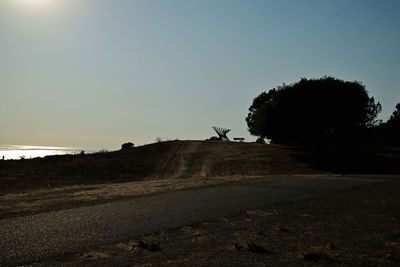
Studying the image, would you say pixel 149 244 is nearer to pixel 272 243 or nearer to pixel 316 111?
pixel 272 243

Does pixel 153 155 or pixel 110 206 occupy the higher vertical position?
pixel 153 155

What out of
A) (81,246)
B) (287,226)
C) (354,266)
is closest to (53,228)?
(81,246)

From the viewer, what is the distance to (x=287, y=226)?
903 centimetres

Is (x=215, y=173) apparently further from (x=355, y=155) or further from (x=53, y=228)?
(x=53, y=228)

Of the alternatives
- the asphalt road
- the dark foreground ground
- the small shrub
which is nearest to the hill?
the asphalt road

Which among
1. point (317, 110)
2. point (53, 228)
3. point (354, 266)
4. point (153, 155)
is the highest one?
point (317, 110)

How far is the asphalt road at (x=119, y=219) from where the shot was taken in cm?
729

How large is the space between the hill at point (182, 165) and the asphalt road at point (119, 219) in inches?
589

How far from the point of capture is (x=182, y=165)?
37.1 metres

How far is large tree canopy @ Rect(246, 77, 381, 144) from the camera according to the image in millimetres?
46750

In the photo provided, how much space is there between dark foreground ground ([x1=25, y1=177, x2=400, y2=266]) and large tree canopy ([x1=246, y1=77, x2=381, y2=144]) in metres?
36.7

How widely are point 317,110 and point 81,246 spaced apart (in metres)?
43.4

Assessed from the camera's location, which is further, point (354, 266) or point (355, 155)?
point (355, 155)

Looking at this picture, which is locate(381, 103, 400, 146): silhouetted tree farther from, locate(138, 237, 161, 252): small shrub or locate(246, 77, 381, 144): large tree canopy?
locate(138, 237, 161, 252): small shrub
